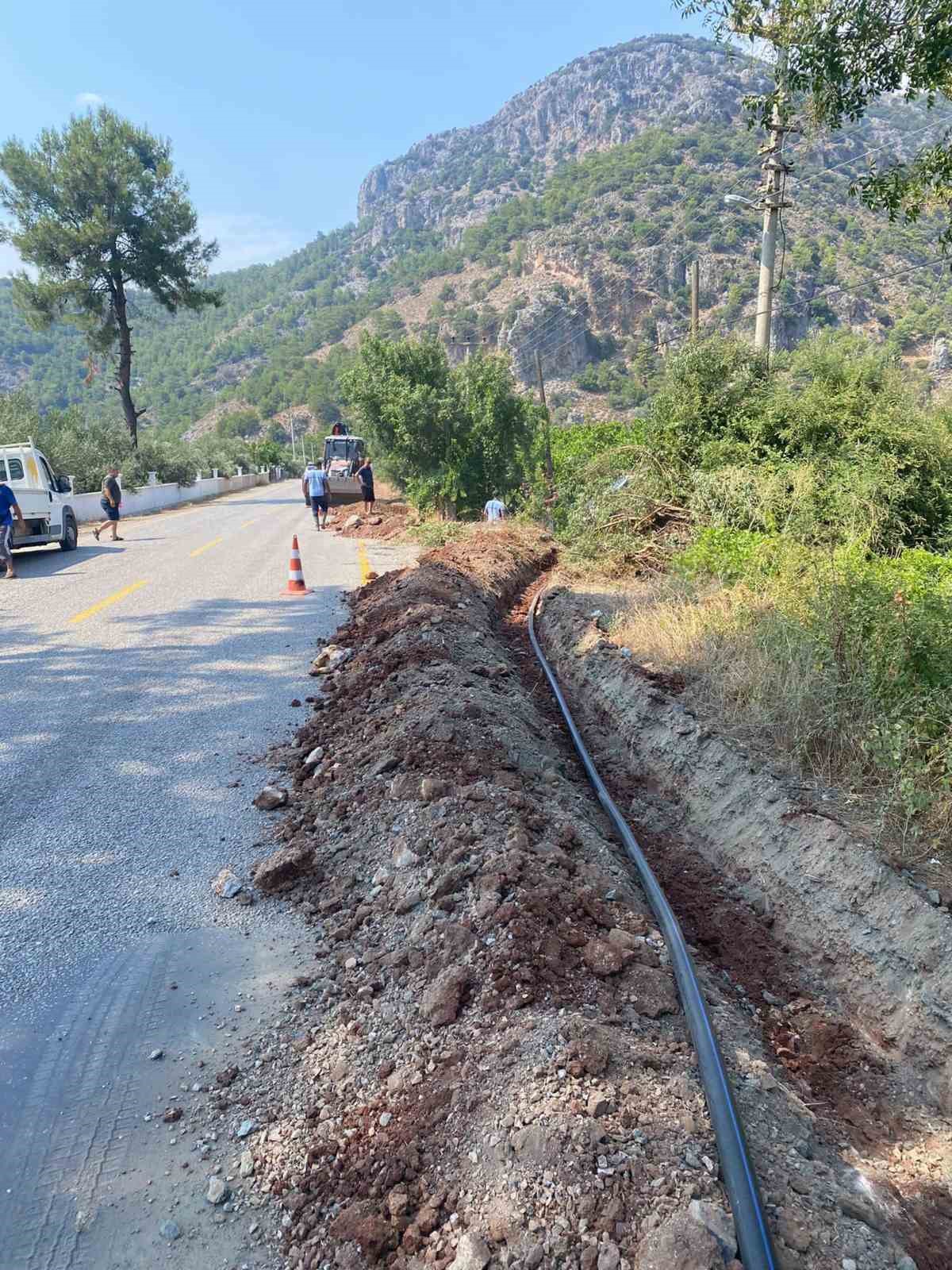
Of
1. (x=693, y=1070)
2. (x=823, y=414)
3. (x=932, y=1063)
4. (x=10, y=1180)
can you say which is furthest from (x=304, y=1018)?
(x=823, y=414)

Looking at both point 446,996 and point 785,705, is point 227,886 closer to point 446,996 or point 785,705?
point 446,996

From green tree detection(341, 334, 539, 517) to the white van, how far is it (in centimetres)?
819

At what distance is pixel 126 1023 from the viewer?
10.1 ft

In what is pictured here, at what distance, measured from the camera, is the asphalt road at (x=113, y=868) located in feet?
8.32

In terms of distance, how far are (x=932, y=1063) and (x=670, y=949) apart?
119 centimetres

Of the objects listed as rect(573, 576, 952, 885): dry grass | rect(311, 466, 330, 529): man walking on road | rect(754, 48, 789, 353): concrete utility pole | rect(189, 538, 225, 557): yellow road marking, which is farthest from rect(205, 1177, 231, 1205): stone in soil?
rect(311, 466, 330, 529): man walking on road

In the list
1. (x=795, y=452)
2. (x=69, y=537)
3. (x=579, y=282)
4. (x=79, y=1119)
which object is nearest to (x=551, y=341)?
(x=579, y=282)

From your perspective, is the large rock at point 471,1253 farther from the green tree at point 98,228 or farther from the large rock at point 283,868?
the green tree at point 98,228

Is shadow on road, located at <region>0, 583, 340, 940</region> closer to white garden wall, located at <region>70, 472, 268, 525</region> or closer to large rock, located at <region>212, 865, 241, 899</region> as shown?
large rock, located at <region>212, 865, 241, 899</region>

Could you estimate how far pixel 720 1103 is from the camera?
256 centimetres

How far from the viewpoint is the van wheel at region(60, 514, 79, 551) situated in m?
15.6

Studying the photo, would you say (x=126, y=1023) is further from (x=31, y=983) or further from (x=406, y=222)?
(x=406, y=222)

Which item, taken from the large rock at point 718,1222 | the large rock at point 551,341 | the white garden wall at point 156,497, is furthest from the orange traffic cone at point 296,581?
the large rock at point 551,341

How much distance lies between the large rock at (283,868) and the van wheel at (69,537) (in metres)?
13.6
